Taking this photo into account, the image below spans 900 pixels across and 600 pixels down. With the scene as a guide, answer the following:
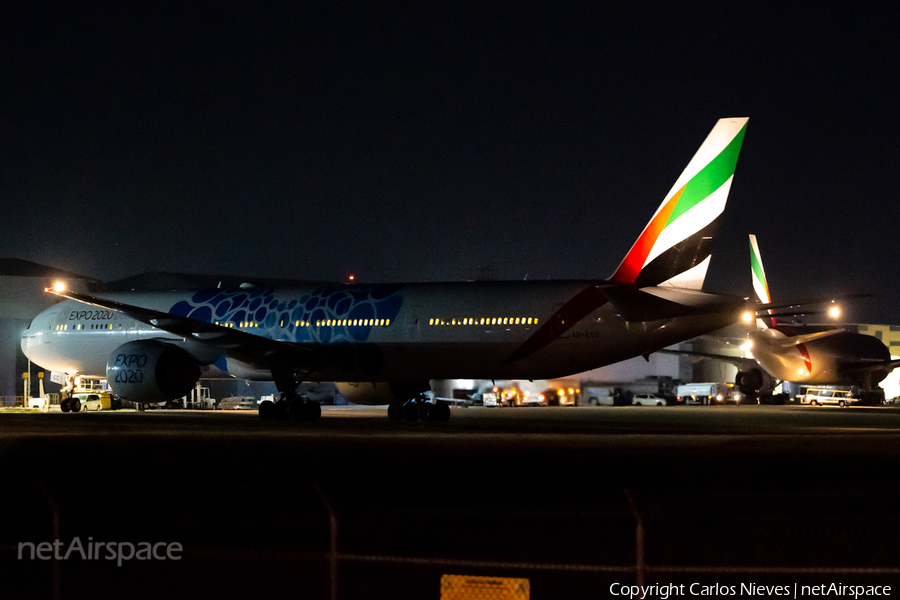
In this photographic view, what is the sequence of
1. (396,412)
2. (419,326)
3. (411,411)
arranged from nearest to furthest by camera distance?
(419,326), (411,411), (396,412)

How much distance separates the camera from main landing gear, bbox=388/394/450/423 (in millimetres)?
32188

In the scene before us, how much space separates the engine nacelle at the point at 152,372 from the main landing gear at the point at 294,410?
105 inches

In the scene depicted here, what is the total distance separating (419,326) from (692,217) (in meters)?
8.65

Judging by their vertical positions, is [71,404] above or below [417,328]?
below

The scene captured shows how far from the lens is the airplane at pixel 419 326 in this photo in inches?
1079

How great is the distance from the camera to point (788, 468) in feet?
53.9

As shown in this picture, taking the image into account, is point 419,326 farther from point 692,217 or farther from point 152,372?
point 692,217

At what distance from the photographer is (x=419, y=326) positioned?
101 ft

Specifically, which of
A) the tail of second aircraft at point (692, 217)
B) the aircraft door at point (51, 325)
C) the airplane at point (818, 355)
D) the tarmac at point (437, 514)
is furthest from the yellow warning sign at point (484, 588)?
the airplane at point (818, 355)

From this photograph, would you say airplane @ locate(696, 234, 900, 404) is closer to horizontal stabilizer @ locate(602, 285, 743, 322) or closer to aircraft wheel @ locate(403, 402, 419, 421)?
aircraft wheel @ locate(403, 402, 419, 421)

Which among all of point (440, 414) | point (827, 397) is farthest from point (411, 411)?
point (827, 397)

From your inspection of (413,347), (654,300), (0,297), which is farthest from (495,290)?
(0,297)

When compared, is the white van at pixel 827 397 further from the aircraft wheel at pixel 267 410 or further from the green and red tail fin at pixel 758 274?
the aircraft wheel at pixel 267 410

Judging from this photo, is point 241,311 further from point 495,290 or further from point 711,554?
point 711,554
